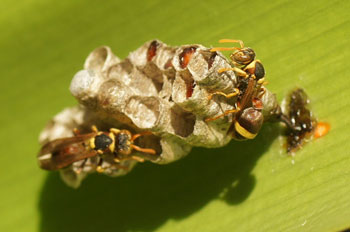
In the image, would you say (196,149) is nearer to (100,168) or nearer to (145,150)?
(145,150)

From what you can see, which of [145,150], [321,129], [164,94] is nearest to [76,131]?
[145,150]

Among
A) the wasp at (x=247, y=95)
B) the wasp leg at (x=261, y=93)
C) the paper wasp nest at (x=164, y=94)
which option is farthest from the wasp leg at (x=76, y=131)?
the wasp leg at (x=261, y=93)

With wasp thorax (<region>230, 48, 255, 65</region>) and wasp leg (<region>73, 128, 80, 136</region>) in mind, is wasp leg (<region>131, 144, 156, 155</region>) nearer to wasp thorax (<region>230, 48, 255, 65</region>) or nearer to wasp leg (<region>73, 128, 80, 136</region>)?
wasp leg (<region>73, 128, 80, 136</region>)

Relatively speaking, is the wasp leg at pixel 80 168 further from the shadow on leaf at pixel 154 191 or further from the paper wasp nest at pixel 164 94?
the shadow on leaf at pixel 154 191

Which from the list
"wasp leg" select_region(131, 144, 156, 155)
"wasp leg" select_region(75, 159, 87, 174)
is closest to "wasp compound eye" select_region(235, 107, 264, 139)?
"wasp leg" select_region(131, 144, 156, 155)

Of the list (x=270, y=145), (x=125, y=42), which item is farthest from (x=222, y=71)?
(x=125, y=42)

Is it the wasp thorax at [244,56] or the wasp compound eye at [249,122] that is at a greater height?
the wasp thorax at [244,56]

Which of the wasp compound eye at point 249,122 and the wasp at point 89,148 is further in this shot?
the wasp at point 89,148
